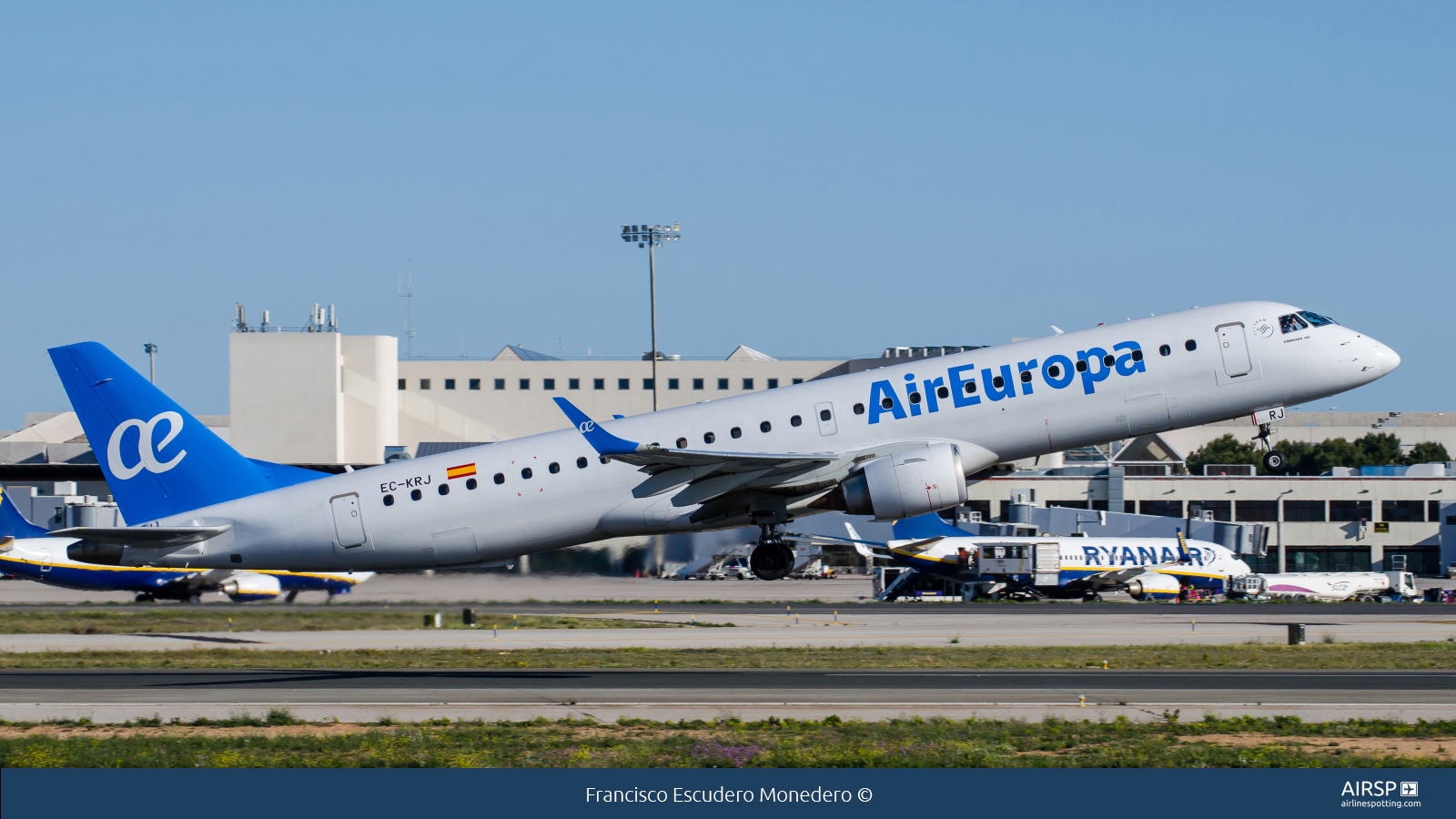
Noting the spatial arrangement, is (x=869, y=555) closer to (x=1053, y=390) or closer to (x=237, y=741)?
(x=1053, y=390)

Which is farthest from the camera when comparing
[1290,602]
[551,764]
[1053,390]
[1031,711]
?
[1290,602]

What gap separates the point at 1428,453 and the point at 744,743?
534 ft

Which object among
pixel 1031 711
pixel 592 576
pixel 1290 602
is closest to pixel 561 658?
pixel 592 576

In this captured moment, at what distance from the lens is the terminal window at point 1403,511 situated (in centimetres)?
11031

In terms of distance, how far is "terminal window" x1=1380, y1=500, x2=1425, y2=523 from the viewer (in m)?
110

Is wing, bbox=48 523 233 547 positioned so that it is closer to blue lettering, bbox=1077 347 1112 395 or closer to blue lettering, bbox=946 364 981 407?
blue lettering, bbox=946 364 981 407

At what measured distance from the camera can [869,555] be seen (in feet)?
293

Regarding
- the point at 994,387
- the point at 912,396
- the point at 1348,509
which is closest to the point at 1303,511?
the point at 1348,509

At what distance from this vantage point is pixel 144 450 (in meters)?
37.4

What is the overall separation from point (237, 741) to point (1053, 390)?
18789mm

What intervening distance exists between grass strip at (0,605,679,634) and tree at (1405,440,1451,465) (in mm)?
132271

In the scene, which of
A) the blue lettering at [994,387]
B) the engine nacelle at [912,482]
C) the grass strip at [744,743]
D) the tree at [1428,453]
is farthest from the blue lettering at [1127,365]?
the tree at [1428,453]

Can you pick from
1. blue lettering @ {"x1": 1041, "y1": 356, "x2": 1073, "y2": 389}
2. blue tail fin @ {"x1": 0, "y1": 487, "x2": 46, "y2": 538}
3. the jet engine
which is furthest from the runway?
the jet engine

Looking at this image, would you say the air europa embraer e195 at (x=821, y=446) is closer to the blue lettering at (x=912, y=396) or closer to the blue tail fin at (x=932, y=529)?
the blue lettering at (x=912, y=396)
